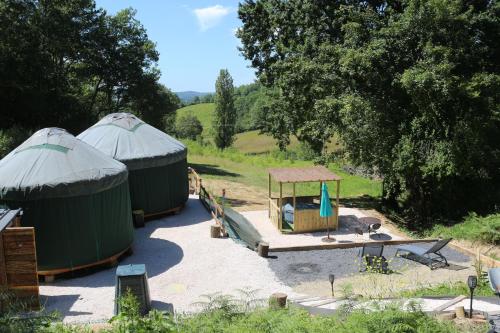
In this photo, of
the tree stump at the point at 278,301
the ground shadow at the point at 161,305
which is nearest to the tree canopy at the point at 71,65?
the ground shadow at the point at 161,305

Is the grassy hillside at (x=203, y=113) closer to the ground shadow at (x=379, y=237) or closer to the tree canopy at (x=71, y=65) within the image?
the tree canopy at (x=71, y=65)

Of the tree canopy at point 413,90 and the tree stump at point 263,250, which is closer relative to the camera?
the tree stump at point 263,250

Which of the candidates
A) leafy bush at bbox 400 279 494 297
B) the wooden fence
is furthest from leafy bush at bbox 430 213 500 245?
the wooden fence

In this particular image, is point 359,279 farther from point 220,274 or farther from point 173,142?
point 173,142

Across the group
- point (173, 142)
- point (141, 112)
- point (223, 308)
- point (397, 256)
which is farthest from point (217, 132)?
point (223, 308)

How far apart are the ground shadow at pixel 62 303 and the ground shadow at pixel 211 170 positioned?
18.0 m

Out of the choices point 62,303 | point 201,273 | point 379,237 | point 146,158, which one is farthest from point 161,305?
point 379,237

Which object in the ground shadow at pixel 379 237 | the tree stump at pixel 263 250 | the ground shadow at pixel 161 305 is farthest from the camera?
the ground shadow at pixel 379 237

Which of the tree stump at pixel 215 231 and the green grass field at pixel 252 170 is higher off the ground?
the tree stump at pixel 215 231

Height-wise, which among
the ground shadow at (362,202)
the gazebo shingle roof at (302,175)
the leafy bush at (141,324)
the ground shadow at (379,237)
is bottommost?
the ground shadow at (362,202)

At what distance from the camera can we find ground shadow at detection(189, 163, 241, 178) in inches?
1086

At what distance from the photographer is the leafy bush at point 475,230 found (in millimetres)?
12992

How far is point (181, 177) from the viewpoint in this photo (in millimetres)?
15742

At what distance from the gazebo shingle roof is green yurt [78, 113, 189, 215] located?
3.20 m
